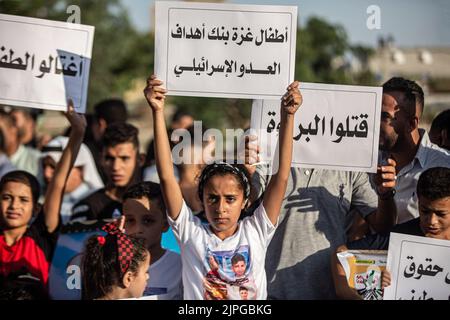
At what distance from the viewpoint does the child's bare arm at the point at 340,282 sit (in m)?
3.62

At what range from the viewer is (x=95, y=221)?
4555 millimetres

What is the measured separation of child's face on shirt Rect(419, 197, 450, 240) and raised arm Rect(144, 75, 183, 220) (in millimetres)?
1212

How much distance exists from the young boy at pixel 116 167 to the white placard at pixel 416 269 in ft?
6.58

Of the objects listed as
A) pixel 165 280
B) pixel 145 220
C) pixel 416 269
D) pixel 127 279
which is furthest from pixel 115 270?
pixel 416 269

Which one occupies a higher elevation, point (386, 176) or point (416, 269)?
point (386, 176)

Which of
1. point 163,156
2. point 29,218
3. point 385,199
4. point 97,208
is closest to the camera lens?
point 163,156

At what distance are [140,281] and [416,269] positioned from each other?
4.51 ft

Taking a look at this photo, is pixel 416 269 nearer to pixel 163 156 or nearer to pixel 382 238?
pixel 382 238

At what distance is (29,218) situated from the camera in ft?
14.0

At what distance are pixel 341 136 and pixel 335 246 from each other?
1.88ft

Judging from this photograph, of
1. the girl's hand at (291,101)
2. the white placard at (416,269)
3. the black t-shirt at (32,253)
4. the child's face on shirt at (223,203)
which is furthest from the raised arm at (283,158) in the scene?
the black t-shirt at (32,253)

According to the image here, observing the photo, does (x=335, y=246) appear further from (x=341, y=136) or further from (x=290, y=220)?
(x=341, y=136)

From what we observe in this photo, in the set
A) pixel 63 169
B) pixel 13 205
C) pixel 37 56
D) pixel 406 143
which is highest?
pixel 37 56
